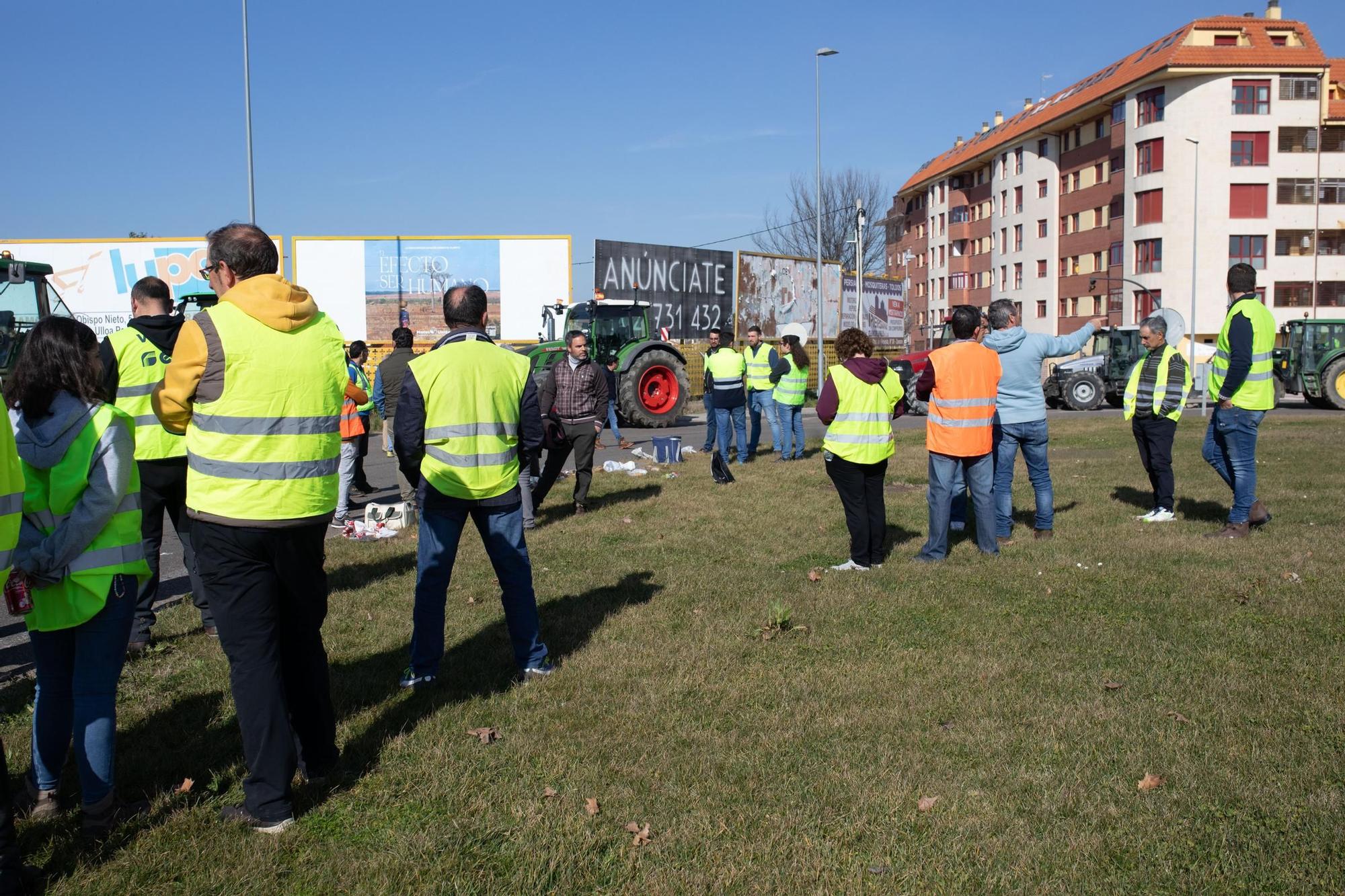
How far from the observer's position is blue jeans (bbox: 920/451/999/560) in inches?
312

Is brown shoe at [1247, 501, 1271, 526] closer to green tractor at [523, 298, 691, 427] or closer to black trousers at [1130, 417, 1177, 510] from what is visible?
black trousers at [1130, 417, 1177, 510]

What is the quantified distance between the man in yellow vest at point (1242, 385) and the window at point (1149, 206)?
162ft

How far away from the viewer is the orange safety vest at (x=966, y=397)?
7.76 metres

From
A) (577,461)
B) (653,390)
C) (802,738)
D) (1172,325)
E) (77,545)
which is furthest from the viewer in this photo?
(653,390)

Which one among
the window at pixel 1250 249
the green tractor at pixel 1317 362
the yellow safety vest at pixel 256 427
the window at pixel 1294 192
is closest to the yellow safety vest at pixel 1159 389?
the yellow safety vest at pixel 256 427

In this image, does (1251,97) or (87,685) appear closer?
(87,685)

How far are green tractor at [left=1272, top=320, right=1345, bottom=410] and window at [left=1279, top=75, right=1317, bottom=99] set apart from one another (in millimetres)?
31052

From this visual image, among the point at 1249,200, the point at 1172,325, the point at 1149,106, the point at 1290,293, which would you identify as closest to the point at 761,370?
the point at 1172,325

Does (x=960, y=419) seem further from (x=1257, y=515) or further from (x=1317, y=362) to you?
(x=1317, y=362)

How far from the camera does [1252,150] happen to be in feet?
173

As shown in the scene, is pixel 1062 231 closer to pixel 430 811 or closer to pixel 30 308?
pixel 30 308

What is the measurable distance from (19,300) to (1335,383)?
2820 cm

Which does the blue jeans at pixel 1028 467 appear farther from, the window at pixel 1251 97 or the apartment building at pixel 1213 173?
the window at pixel 1251 97

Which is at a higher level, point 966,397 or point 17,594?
point 966,397
